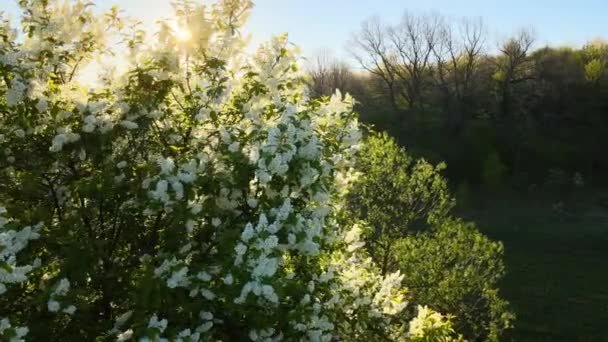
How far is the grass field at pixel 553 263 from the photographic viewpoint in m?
28.3

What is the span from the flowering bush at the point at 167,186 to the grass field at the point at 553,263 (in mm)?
22526

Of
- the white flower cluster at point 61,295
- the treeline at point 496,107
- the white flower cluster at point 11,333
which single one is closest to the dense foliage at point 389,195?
the white flower cluster at point 61,295

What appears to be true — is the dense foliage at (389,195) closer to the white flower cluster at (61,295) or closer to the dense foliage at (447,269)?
the dense foliage at (447,269)

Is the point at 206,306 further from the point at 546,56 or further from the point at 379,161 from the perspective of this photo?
the point at 546,56

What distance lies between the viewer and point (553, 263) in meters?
38.9

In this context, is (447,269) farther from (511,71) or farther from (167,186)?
(511,71)

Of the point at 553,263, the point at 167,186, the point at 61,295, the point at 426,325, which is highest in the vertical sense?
the point at 167,186

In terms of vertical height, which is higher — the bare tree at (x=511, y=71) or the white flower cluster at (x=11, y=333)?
the bare tree at (x=511, y=71)

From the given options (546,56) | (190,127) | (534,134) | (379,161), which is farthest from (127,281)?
(546,56)

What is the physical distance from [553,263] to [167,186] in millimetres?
37274

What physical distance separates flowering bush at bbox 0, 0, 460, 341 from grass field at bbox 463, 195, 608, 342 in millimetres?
22526

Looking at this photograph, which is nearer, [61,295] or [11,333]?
[11,333]

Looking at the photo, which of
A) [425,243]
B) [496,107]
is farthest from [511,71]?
[425,243]

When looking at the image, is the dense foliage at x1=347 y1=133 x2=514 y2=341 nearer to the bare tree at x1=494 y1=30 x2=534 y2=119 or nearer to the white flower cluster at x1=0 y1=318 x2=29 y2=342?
the white flower cluster at x1=0 y1=318 x2=29 y2=342
